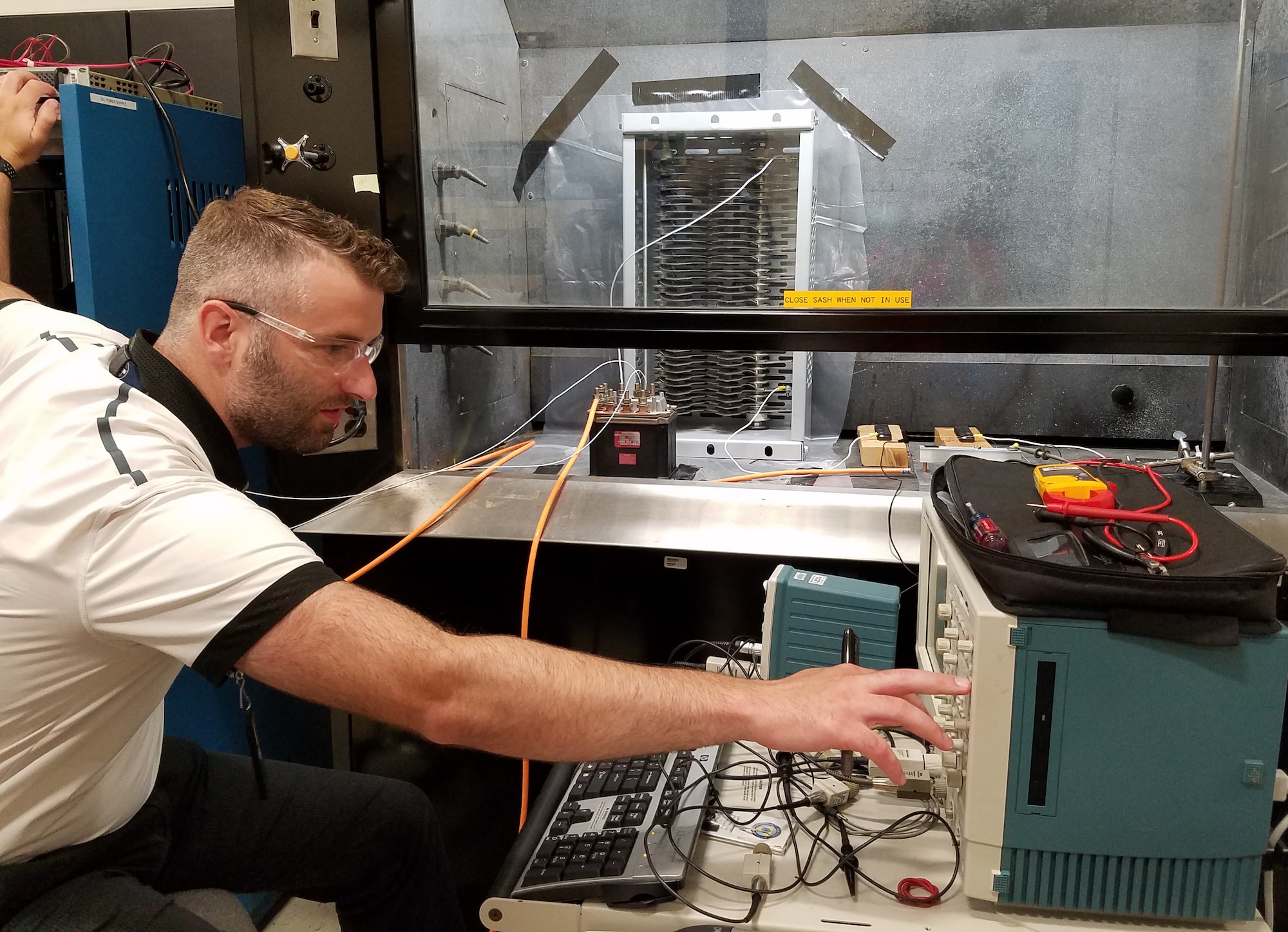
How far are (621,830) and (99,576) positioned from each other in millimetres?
586

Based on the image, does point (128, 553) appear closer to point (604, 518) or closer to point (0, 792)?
point (0, 792)

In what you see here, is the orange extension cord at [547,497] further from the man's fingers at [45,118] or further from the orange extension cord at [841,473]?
the man's fingers at [45,118]

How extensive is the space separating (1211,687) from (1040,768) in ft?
0.52

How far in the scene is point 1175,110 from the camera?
1686 mm

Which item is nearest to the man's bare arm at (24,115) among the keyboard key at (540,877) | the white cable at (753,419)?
the keyboard key at (540,877)

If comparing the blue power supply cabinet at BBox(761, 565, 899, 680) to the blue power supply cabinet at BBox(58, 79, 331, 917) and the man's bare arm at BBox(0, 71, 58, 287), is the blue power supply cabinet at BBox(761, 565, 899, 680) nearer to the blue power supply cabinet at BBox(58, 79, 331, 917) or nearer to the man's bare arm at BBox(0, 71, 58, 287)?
the blue power supply cabinet at BBox(58, 79, 331, 917)

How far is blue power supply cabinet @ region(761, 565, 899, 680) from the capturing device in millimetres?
1183

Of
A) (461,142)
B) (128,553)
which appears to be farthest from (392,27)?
(128,553)

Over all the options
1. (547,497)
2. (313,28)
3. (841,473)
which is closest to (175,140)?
(313,28)

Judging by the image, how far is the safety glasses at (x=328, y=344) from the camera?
121 centimetres

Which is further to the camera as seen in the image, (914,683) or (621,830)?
(621,830)

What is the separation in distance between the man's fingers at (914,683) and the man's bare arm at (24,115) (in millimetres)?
1364

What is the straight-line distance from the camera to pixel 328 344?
1261mm

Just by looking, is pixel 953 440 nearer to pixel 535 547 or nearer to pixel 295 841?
pixel 535 547
